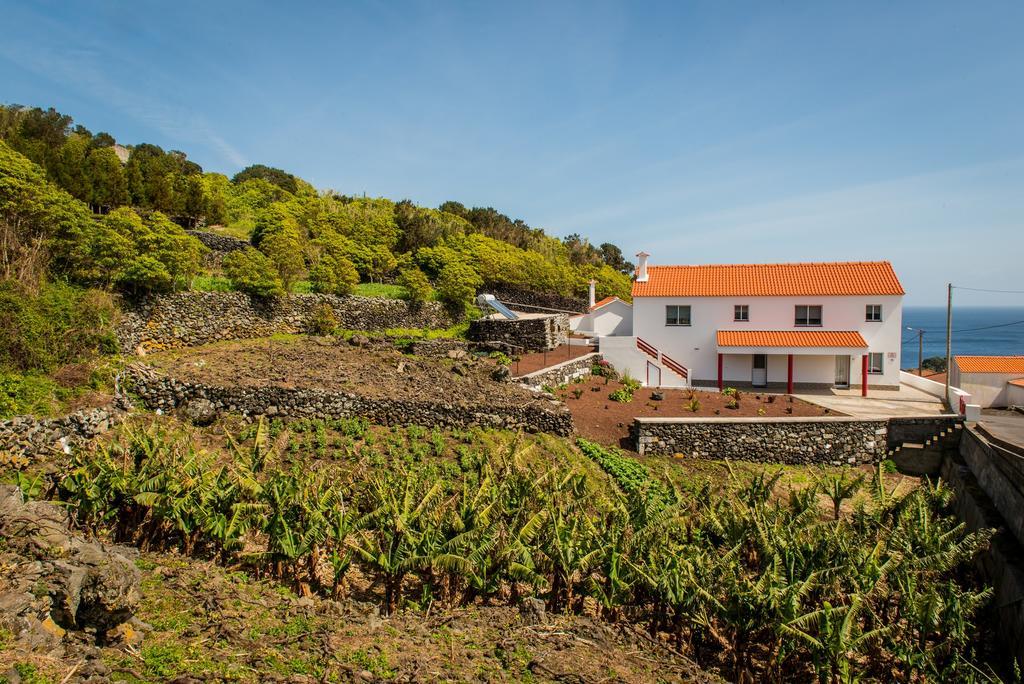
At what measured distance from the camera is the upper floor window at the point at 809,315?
93.7 ft

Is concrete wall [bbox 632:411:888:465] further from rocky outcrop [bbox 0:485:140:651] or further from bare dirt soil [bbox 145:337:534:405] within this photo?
rocky outcrop [bbox 0:485:140:651]

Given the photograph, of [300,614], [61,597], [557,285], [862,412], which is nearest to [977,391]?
[862,412]

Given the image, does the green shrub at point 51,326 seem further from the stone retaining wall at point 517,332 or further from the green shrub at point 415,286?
the stone retaining wall at point 517,332

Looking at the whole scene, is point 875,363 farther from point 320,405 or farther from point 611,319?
point 320,405

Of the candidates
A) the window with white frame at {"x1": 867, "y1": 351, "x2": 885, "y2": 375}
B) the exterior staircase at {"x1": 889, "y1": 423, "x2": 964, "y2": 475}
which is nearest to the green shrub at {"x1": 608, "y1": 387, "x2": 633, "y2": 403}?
the exterior staircase at {"x1": 889, "y1": 423, "x2": 964, "y2": 475}

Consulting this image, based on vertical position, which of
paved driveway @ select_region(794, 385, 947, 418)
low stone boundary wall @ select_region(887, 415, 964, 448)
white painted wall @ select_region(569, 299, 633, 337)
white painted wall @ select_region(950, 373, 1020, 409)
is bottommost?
low stone boundary wall @ select_region(887, 415, 964, 448)

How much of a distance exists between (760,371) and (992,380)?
9.91 meters

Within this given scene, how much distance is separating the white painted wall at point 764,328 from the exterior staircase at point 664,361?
3.09ft

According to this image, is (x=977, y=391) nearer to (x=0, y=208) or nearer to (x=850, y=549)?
(x=850, y=549)

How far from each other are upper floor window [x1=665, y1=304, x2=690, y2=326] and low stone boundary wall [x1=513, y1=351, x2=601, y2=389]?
5242 mm

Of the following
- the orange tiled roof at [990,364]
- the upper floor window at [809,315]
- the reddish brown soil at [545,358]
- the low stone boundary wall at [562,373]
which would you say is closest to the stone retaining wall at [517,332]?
the reddish brown soil at [545,358]

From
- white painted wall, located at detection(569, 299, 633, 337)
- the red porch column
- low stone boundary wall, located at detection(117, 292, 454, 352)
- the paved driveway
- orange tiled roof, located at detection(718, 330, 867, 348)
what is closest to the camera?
low stone boundary wall, located at detection(117, 292, 454, 352)

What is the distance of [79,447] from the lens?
39.9 ft

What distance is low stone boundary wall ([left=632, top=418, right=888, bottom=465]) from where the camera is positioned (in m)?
18.6
